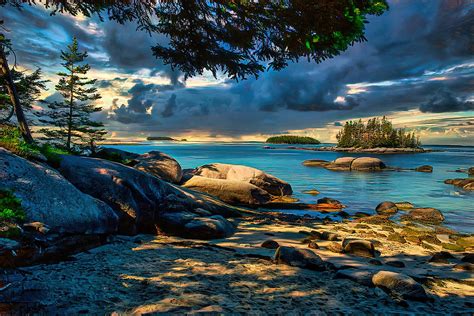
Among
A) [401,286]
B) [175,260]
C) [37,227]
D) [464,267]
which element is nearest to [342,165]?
[464,267]

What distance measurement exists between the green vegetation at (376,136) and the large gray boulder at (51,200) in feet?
480

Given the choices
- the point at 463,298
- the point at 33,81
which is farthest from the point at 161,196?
the point at 33,81

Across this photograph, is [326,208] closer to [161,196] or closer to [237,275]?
[161,196]

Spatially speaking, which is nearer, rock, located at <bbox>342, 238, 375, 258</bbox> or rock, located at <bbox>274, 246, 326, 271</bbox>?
rock, located at <bbox>274, 246, 326, 271</bbox>

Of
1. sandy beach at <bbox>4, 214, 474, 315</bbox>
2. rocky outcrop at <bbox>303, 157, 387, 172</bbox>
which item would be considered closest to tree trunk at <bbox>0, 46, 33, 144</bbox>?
sandy beach at <bbox>4, 214, 474, 315</bbox>

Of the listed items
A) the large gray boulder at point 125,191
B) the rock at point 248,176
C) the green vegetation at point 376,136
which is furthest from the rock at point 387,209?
the green vegetation at point 376,136

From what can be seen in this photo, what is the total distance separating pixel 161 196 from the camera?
9086mm

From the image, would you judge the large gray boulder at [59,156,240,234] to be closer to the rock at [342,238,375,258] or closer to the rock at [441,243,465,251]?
the rock at [342,238,375,258]

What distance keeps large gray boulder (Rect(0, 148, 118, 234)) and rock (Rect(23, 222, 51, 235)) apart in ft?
0.44

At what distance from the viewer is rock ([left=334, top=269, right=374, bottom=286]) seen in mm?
4714

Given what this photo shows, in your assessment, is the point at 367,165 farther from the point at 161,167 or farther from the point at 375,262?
the point at 375,262

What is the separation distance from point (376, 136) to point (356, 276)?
150m

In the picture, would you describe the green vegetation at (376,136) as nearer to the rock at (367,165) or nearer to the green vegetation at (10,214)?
the rock at (367,165)

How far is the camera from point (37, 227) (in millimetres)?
4883
